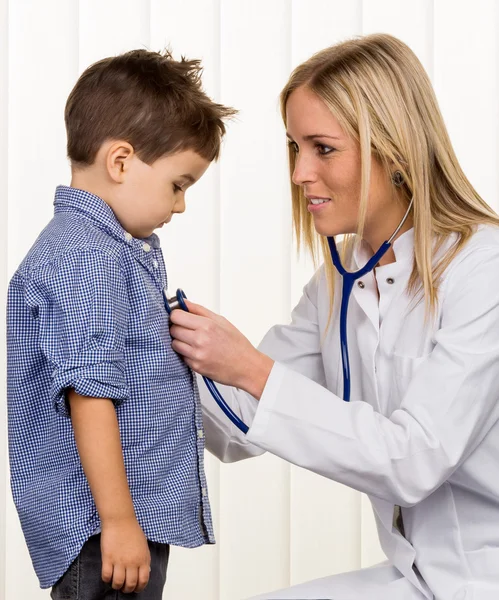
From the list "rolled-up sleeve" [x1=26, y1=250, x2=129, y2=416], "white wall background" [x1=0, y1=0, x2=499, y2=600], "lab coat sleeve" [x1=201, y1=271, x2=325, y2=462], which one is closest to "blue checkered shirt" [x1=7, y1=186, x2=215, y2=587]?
"rolled-up sleeve" [x1=26, y1=250, x2=129, y2=416]

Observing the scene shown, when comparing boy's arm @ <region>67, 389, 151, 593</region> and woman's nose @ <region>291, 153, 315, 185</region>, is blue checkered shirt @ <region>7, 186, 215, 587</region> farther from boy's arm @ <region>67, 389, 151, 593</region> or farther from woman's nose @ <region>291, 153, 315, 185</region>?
woman's nose @ <region>291, 153, 315, 185</region>

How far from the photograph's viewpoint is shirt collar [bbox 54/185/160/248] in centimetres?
126

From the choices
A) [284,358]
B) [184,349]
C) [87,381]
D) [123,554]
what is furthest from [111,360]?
[284,358]

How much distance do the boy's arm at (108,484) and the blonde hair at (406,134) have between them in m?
0.55

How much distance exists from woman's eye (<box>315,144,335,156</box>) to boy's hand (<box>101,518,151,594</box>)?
0.67 meters

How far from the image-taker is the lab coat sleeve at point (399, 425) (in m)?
1.24

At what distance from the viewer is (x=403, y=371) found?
1401 mm

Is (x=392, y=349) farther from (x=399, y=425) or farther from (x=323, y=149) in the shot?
(x=323, y=149)

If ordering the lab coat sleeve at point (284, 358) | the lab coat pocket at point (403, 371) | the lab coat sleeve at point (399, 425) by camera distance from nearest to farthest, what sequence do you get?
the lab coat sleeve at point (399, 425)
the lab coat pocket at point (403, 371)
the lab coat sleeve at point (284, 358)

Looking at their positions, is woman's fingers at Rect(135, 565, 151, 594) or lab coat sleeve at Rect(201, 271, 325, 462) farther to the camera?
lab coat sleeve at Rect(201, 271, 325, 462)

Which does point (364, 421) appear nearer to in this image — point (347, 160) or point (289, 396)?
point (289, 396)

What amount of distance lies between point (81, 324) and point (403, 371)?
54 cm

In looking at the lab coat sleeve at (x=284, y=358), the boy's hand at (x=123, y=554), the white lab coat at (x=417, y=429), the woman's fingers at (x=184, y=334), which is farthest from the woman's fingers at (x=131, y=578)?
the lab coat sleeve at (x=284, y=358)

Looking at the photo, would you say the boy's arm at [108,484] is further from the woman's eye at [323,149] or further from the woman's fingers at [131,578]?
the woman's eye at [323,149]
